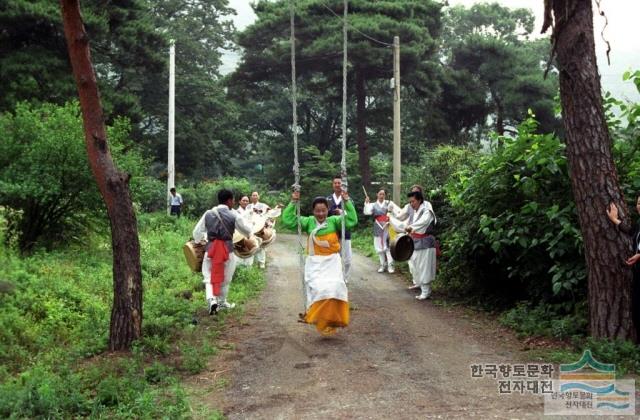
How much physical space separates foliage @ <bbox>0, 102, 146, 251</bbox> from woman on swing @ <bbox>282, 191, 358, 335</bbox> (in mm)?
6077

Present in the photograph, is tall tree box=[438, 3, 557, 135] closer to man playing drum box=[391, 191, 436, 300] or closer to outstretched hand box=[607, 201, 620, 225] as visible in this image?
man playing drum box=[391, 191, 436, 300]

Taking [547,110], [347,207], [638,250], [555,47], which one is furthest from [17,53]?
[547,110]

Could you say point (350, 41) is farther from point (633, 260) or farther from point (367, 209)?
point (633, 260)

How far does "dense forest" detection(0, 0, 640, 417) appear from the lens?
7.47 metres

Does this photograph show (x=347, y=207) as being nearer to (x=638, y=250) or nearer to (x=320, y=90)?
(x=638, y=250)

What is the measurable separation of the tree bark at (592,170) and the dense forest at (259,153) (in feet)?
0.35

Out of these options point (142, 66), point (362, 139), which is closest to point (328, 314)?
point (142, 66)

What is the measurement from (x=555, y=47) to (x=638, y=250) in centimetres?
236

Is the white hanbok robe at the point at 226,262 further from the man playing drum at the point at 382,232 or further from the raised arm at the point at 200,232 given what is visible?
the man playing drum at the point at 382,232

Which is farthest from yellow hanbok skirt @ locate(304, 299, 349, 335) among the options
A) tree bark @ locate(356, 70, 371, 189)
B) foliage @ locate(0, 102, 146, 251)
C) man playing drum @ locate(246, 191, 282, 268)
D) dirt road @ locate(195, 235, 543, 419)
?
tree bark @ locate(356, 70, 371, 189)

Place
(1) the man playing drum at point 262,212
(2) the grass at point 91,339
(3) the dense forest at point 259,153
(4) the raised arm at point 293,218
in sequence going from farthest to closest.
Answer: (1) the man playing drum at point 262,212, (4) the raised arm at point 293,218, (3) the dense forest at point 259,153, (2) the grass at point 91,339

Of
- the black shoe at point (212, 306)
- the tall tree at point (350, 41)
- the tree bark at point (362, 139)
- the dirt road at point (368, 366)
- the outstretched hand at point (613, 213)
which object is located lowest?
the dirt road at point (368, 366)

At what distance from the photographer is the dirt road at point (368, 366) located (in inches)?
205

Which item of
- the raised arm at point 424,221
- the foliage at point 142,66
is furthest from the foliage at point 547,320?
the foliage at point 142,66
